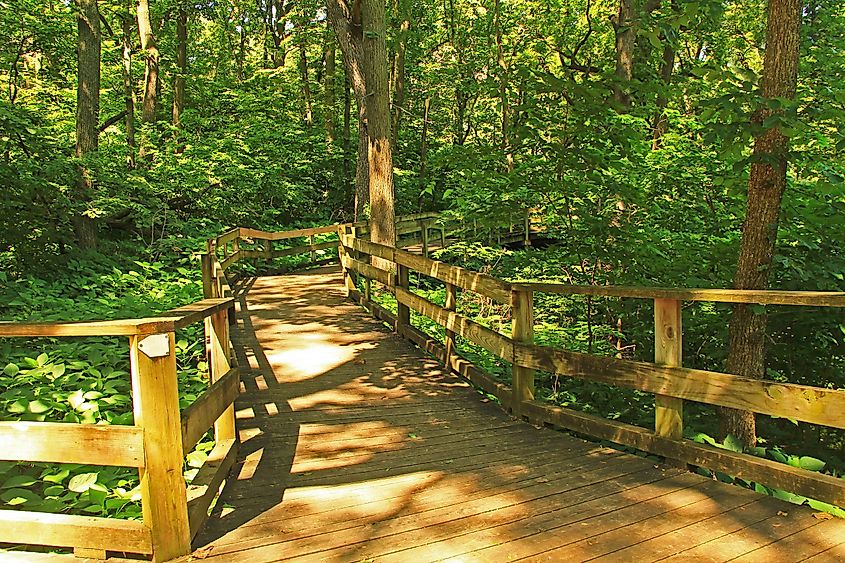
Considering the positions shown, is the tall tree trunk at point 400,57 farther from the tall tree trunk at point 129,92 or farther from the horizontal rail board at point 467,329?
the horizontal rail board at point 467,329

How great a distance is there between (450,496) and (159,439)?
1.58 metres

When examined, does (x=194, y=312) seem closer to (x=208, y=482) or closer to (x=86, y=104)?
(x=208, y=482)

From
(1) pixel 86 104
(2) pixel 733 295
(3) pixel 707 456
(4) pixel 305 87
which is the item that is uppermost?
(4) pixel 305 87

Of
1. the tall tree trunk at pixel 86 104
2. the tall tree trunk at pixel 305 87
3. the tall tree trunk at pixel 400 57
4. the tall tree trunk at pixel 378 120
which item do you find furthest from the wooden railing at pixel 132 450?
the tall tree trunk at pixel 305 87

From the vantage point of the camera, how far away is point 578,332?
8.62 meters

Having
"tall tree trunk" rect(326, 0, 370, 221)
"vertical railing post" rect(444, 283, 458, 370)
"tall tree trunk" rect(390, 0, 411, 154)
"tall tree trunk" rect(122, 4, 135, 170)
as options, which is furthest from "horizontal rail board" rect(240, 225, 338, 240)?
"vertical railing post" rect(444, 283, 458, 370)

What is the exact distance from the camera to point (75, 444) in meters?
2.66

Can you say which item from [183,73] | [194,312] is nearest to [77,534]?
[194,312]

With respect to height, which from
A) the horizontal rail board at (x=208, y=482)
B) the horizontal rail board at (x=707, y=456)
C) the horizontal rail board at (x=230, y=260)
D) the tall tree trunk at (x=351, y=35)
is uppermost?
the tall tree trunk at (x=351, y=35)

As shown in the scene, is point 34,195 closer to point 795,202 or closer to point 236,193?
point 236,193

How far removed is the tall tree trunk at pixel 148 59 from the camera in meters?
15.1

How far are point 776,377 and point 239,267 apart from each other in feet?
35.9

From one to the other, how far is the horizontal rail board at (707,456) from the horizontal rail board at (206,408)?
2318mm

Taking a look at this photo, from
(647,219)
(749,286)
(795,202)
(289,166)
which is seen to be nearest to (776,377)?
(795,202)
